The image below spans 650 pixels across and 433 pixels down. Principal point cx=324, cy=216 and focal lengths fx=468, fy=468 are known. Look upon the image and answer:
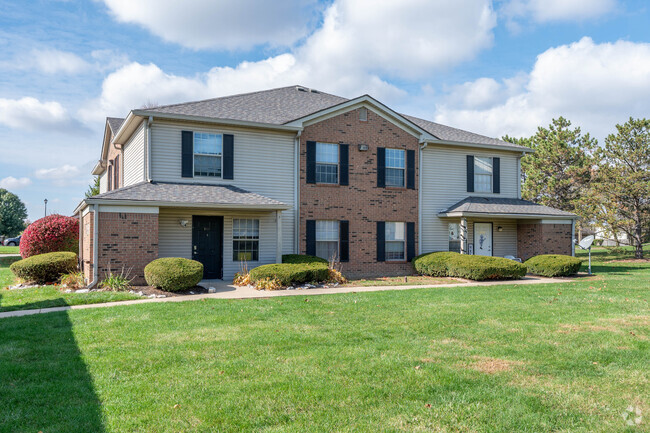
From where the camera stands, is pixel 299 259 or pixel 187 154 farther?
pixel 187 154

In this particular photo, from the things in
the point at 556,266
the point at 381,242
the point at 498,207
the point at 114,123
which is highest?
the point at 114,123

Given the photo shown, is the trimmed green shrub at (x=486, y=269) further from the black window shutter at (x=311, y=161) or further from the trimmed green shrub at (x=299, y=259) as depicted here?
the black window shutter at (x=311, y=161)

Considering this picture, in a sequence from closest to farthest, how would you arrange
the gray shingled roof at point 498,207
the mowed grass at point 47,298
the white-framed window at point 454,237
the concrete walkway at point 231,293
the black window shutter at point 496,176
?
the concrete walkway at point 231,293 < the mowed grass at point 47,298 < the gray shingled roof at point 498,207 < the white-framed window at point 454,237 < the black window shutter at point 496,176

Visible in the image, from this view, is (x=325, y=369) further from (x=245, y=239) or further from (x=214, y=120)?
(x=214, y=120)

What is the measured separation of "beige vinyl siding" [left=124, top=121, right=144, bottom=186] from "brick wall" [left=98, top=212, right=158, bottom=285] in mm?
2432

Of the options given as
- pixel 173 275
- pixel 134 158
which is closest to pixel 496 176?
pixel 173 275

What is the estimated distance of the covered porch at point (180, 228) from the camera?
1310 centimetres

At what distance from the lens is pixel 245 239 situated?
16.0m

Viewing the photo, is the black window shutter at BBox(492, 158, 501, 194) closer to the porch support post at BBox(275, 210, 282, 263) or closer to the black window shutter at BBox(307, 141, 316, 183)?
the black window shutter at BBox(307, 141, 316, 183)

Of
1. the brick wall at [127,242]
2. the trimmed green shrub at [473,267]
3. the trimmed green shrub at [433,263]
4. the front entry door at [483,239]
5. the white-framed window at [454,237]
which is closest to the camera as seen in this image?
the brick wall at [127,242]

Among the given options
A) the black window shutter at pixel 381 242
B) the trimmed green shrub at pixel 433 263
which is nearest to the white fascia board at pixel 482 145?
the black window shutter at pixel 381 242

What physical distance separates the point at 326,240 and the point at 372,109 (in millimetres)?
5395

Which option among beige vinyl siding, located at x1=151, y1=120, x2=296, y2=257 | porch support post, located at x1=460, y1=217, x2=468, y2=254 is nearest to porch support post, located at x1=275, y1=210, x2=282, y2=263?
beige vinyl siding, located at x1=151, y1=120, x2=296, y2=257

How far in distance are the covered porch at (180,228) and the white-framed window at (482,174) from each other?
892 cm
